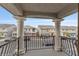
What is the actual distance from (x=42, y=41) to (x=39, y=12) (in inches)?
41.8

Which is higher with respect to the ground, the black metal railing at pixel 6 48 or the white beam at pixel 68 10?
the white beam at pixel 68 10

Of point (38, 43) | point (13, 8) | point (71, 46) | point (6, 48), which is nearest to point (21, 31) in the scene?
point (38, 43)

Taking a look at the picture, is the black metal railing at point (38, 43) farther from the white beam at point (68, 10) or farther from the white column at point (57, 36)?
the white beam at point (68, 10)

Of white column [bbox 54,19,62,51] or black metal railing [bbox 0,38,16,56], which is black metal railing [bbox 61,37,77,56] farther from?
black metal railing [bbox 0,38,16,56]

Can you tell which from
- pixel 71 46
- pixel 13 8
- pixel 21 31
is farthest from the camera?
pixel 21 31

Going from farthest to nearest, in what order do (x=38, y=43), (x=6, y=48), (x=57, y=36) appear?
(x=57, y=36)
(x=38, y=43)
(x=6, y=48)

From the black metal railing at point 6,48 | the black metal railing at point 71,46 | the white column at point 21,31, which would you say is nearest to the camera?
the black metal railing at point 6,48

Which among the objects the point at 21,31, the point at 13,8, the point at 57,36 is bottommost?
the point at 57,36

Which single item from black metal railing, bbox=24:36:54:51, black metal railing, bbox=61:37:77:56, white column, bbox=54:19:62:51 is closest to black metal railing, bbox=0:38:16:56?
black metal railing, bbox=24:36:54:51

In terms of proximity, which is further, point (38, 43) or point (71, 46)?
point (38, 43)

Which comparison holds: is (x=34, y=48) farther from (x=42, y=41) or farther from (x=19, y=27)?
(x=19, y=27)

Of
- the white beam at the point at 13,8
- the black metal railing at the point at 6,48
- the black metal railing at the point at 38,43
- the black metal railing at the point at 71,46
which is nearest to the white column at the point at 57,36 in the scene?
the black metal railing at the point at 38,43

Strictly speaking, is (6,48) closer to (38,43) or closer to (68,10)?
(38,43)

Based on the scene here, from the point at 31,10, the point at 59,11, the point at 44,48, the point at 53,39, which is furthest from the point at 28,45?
the point at 59,11
